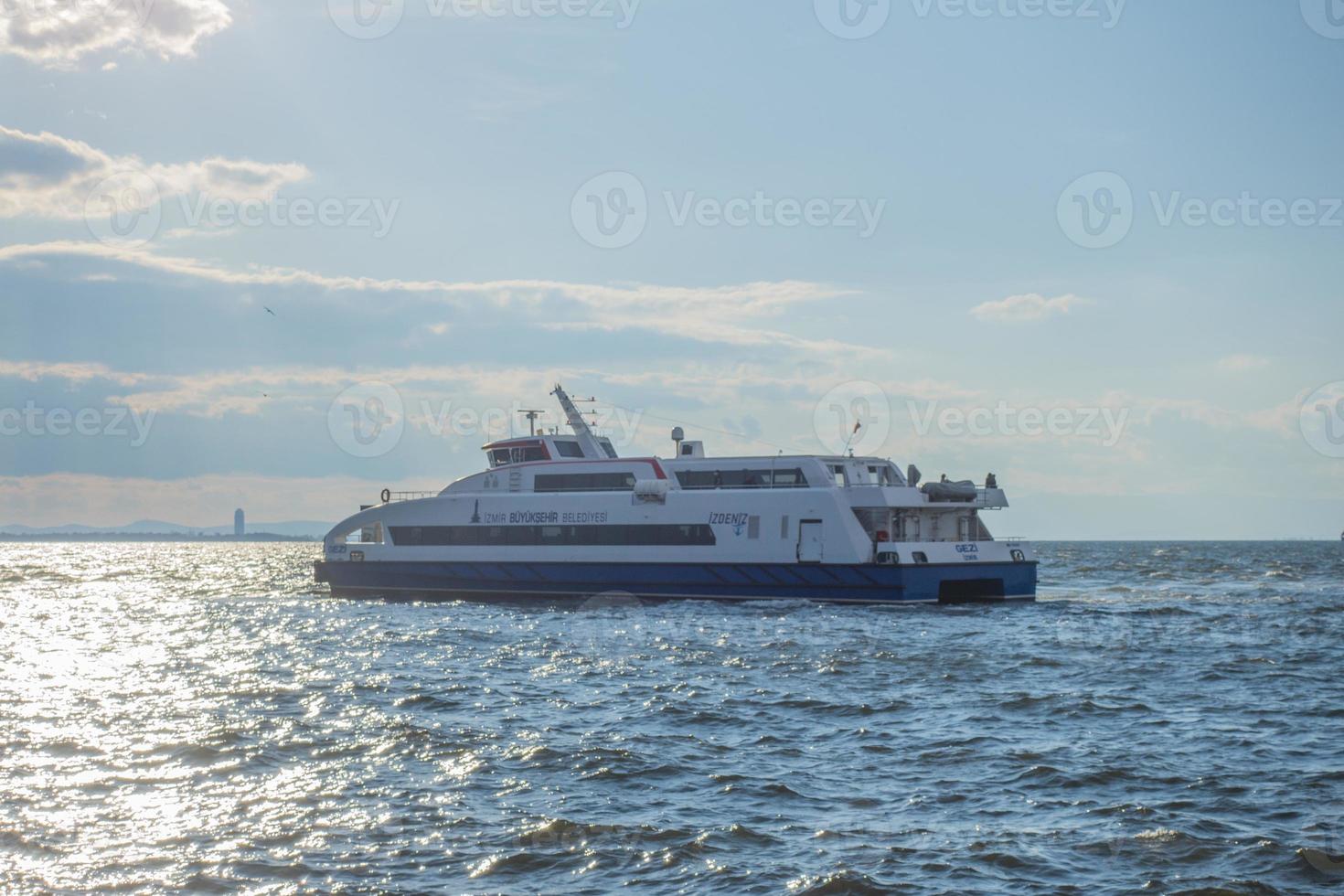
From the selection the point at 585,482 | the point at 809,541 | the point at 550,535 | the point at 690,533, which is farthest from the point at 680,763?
the point at 585,482

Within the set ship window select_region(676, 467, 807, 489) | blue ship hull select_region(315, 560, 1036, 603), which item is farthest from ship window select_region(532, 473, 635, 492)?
blue ship hull select_region(315, 560, 1036, 603)

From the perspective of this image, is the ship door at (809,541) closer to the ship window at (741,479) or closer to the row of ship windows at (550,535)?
the ship window at (741,479)

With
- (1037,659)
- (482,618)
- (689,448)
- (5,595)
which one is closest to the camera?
(1037,659)

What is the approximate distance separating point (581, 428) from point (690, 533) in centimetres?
814

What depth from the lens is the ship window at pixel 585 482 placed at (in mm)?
37188

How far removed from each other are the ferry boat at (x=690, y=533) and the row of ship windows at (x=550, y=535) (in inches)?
1.7

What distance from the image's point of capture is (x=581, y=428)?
41.8 meters

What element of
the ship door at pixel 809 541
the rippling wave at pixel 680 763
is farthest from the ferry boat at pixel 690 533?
the rippling wave at pixel 680 763

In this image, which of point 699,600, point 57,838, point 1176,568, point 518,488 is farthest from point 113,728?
point 1176,568

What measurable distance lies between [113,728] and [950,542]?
24.1m

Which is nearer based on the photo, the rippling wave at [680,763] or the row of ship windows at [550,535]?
the rippling wave at [680,763]

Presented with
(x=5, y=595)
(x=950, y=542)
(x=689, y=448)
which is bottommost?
(x=5, y=595)

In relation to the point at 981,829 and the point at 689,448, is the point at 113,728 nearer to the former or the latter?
the point at 981,829

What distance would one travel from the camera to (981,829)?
10.8 meters
